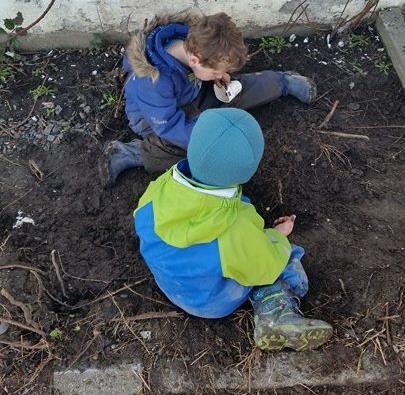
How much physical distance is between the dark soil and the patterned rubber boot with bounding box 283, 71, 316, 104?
7 centimetres

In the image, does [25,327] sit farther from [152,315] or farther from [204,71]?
[204,71]

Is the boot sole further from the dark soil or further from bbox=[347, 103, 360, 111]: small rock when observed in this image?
bbox=[347, 103, 360, 111]: small rock

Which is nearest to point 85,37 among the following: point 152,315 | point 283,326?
point 152,315

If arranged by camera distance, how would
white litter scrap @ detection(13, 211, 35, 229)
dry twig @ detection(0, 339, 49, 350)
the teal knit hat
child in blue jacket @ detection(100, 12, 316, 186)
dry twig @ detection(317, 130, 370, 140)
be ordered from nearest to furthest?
the teal knit hat → dry twig @ detection(0, 339, 49, 350) → child in blue jacket @ detection(100, 12, 316, 186) → white litter scrap @ detection(13, 211, 35, 229) → dry twig @ detection(317, 130, 370, 140)

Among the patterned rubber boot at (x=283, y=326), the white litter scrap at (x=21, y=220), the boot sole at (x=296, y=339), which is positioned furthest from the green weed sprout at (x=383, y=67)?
the white litter scrap at (x=21, y=220)

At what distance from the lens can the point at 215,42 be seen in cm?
241

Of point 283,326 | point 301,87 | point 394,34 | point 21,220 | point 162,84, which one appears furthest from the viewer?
point 394,34

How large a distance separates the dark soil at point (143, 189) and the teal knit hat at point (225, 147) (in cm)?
85

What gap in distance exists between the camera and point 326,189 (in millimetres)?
2883

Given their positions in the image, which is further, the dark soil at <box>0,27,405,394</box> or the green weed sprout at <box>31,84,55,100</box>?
the green weed sprout at <box>31,84,55,100</box>

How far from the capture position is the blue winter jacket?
2.62m

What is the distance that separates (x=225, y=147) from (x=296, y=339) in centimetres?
91

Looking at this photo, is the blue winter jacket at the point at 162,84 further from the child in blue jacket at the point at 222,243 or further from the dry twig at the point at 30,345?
the dry twig at the point at 30,345

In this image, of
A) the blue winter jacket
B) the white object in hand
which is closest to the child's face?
the blue winter jacket
